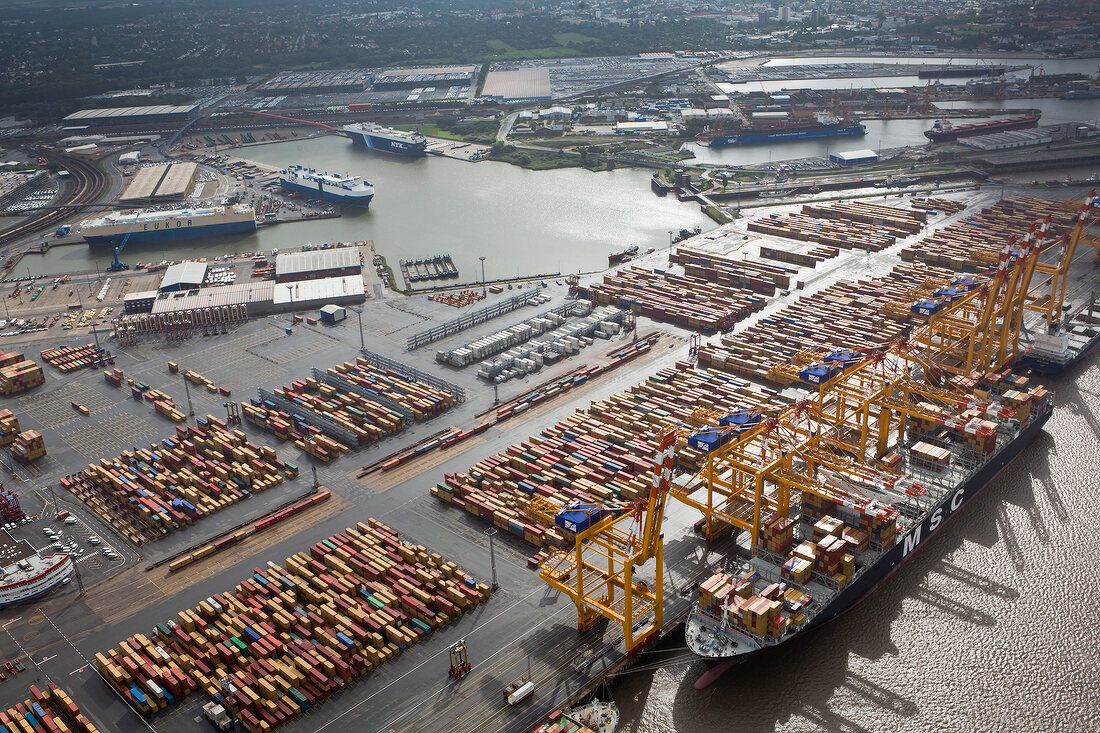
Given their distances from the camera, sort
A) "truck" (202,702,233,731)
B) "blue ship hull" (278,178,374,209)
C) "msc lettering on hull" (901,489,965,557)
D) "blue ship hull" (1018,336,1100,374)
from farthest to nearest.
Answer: "blue ship hull" (278,178,374,209)
"blue ship hull" (1018,336,1100,374)
"msc lettering on hull" (901,489,965,557)
"truck" (202,702,233,731)

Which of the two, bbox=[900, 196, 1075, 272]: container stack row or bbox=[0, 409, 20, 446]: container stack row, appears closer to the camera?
bbox=[0, 409, 20, 446]: container stack row

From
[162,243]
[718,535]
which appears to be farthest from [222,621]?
[162,243]

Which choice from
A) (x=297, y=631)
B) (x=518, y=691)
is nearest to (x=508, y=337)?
(x=297, y=631)

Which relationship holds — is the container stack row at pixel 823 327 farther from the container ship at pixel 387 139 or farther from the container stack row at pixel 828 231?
the container ship at pixel 387 139

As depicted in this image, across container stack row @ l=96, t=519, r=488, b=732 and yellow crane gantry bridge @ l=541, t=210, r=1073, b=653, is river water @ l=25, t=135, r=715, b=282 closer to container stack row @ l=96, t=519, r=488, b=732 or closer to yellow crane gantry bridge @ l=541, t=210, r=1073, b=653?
yellow crane gantry bridge @ l=541, t=210, r=1073, b=653

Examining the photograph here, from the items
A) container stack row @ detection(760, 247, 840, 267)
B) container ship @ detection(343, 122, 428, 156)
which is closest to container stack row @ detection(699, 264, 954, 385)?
container stack row @ detection(760, 247, 840, 267)

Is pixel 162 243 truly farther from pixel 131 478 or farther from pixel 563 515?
pixel 563 515

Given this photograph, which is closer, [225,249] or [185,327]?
[185,327]
